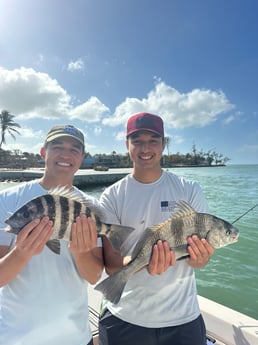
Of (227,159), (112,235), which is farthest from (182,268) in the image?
(227,159)

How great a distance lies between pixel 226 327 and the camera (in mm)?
2770

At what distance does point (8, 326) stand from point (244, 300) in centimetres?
613

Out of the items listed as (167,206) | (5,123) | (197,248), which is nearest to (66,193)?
(167,206)

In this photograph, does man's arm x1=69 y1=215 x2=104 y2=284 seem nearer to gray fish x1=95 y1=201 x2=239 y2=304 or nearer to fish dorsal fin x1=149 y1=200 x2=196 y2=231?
gray fish x1=95 y1=201 x2=239 y2=304

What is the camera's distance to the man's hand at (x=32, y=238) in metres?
1.71

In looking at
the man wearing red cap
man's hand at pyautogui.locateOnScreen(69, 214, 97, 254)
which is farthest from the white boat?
man's hand at pyautogui.locateOnScreen(69, 214, 97, 254)

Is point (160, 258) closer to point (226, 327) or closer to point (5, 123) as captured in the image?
point (226, 327)

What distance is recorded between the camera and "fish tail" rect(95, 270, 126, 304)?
1.82 metres

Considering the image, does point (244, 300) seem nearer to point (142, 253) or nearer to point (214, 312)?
point (214, 312)

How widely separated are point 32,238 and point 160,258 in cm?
90

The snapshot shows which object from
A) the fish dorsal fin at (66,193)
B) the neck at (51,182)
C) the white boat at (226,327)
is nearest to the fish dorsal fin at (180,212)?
the fish dorsal fin at (66,193)

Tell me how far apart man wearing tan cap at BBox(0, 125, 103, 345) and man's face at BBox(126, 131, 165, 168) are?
54 centimetres

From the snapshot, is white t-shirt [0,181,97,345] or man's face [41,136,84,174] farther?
man's face [41,136,84,174]

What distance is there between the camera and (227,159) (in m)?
152
